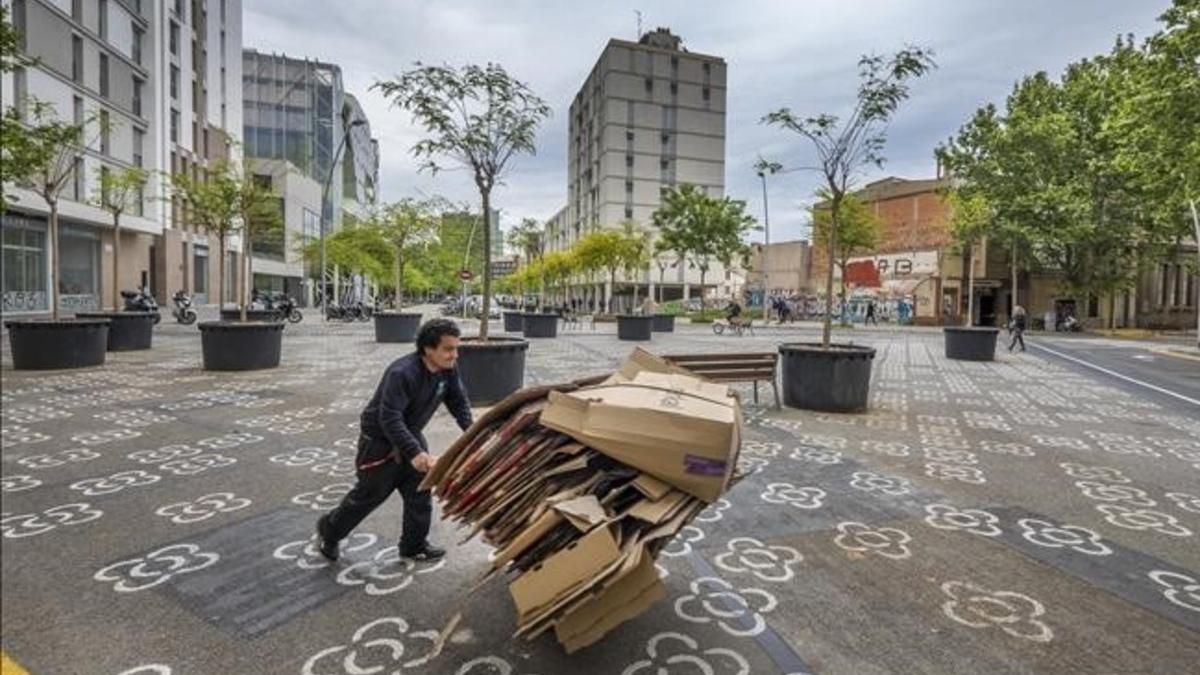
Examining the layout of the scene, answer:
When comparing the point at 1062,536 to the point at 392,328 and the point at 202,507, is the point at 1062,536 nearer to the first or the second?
the point at 202,507

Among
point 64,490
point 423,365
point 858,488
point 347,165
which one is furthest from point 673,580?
point 347,165

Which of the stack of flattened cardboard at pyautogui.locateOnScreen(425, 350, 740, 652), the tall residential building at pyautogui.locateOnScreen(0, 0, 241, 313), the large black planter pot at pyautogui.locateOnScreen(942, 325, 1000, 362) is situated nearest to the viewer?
the stack of flattened cardboard at pyautogui.locateOnScreen(425, 350, 740, 652)

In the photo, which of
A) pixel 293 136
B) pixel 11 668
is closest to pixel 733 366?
pixel 11 668

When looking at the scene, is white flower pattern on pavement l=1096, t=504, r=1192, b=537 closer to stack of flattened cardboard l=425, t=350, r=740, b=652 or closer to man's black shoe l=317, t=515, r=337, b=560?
stack of flattened cardboard l=425, t=350, r=740, b=652

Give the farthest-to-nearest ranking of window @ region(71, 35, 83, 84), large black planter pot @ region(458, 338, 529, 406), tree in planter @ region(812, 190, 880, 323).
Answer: tree in planter @ region(812, 190, 880, 323)
window @ region(71, 35, 83, 84)
large black planter pot @ region(458, 338, 529, 406)

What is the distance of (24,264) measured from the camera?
25891 mm

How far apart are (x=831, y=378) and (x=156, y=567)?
7389 millimetres

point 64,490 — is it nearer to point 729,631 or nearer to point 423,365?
point 423,365

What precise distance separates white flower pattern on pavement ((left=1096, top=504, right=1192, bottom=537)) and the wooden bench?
426 centimetres

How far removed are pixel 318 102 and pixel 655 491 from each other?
66726 mm

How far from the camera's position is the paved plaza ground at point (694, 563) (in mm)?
2725

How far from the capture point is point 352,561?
360 centimetres

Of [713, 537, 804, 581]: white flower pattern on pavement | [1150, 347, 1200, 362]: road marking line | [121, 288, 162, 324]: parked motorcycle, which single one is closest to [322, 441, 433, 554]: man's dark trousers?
[713, 537, 804, 581]: white flower pattern on pavement

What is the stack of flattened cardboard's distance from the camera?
7.39 ft
